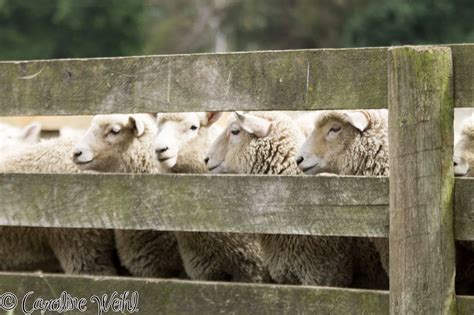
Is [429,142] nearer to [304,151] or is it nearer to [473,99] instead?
[473,99]

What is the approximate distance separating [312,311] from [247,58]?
118cm

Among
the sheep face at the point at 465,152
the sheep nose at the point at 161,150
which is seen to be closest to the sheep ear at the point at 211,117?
the sheep nose at the point at 161,150

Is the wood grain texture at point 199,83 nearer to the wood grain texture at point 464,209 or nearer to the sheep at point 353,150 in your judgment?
the wood grain texture at point 464,209

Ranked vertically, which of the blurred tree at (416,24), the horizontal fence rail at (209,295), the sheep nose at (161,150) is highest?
the blurred tree at (416,24)

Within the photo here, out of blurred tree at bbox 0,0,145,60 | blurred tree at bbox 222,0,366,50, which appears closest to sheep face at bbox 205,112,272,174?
blurred tree at bbox 0,0,145,60

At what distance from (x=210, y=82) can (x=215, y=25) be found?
46786 millimetres

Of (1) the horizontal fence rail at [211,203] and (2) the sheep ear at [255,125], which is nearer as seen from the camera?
(1) the horizontal fence rail at [211,203]

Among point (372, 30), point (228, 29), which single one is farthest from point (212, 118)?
point (228, 29)

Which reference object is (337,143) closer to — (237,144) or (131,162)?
(237,144)

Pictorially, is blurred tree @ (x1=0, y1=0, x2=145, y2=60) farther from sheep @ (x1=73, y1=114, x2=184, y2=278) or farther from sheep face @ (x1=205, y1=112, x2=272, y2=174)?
sheep face @ (x1=205, y1=112, x2=272, y2=174)

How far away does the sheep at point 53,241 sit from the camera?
294 inches

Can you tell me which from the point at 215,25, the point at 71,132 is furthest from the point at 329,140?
the point at 215,25

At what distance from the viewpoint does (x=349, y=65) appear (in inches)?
203
